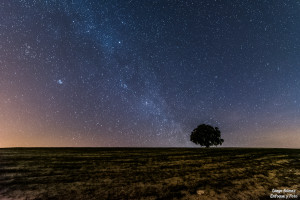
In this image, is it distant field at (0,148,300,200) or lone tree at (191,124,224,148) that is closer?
distant field at (0,148,300,200)

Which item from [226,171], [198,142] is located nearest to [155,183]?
[226,171]

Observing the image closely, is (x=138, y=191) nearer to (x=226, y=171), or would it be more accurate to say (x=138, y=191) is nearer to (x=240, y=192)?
(x=240, y=192)

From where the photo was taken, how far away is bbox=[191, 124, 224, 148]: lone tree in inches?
2249

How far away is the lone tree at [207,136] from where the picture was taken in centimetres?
5712

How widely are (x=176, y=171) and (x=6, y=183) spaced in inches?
464

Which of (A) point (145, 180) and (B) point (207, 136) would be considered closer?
(A) point (145, 180)

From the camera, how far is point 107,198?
422 inches

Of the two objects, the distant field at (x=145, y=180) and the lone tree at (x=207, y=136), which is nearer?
the distant field at (x=145, y=180)

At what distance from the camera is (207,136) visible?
57.1 m

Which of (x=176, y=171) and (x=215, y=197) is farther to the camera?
(x=176, y=171)

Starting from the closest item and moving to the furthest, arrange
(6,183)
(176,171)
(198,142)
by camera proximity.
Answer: (6,183) < (176,171) < (198,142)

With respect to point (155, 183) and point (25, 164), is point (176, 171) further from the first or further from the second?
point (25, 164)

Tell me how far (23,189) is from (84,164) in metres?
6.90

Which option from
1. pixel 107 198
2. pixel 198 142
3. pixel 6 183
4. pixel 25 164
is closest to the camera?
pixel 107 198
